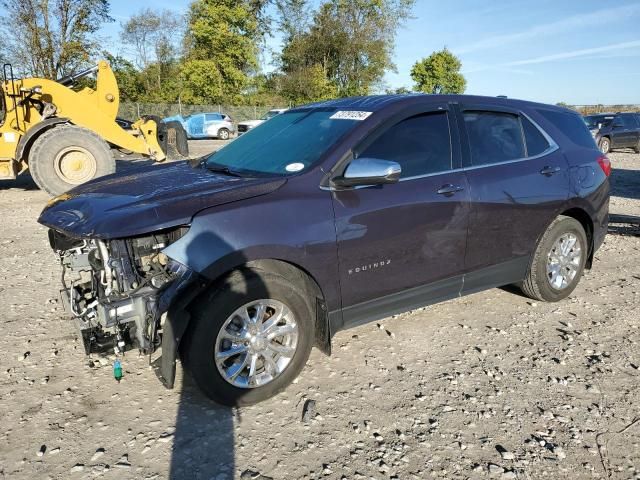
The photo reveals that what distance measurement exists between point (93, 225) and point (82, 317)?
2.10ft

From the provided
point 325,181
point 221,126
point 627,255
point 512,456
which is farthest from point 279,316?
point 221,126

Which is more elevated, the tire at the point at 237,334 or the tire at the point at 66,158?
the tire at the point at 66,158

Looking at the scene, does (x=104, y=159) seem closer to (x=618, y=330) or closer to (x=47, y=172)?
(x=47, y=172)

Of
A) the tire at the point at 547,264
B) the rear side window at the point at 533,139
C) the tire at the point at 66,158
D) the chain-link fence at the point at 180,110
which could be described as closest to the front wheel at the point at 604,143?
the tire at the point at 547,264

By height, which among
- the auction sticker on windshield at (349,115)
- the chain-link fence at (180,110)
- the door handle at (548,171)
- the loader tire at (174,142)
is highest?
the chain-link fence at (180,110)

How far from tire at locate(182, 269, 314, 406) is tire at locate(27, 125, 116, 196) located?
7.21m

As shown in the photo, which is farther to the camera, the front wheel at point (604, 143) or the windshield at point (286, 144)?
the front wheel at point (604, 143)

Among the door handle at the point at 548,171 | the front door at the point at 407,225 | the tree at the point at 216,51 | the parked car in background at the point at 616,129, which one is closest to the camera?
the front door at the point at 407,225

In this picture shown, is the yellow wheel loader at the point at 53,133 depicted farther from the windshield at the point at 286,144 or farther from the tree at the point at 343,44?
the tree at the point at 343,44

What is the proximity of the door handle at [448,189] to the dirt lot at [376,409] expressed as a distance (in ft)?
3.78

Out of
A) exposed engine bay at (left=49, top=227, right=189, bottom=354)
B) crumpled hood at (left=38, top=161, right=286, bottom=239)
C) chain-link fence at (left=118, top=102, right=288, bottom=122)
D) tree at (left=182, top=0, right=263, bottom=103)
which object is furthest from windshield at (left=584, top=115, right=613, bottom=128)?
tree at (left=182, top=0, right=263, bottom=103)

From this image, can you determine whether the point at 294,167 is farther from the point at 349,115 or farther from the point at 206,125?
the point at 206,125

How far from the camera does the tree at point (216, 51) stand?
1559 inches

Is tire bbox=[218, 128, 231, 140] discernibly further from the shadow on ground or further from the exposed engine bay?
the exposed engine bay
